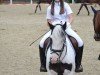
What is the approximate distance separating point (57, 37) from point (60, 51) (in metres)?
0.23

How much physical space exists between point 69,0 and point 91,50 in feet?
105

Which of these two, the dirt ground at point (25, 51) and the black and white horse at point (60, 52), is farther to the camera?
the dirt ground at point (25, 51)

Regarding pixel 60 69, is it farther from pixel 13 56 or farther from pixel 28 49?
pixel 28 49

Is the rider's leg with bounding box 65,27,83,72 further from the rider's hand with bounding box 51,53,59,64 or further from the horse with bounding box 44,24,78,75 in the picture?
the rider's hand with bounding box 51,53,59,64

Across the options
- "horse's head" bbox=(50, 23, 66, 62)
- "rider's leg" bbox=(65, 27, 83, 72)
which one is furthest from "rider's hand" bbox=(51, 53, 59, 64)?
"rider's leg" bbox=(65, 27, 83, 72)

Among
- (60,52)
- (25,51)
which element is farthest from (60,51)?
(25,51)

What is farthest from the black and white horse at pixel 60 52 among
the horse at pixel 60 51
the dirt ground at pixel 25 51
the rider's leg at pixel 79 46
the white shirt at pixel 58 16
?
the dirt ground at pixel 25 51

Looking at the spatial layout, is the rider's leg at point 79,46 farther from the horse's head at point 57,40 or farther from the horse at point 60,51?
the horse's head at point 57,40

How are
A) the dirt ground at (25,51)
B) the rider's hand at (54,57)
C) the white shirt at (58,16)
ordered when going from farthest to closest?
the dirt ground at (25,51) → the white shirt at (58,16) → the rider's hand at (54,57)

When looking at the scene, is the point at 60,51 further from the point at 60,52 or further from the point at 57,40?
the point at 57,40

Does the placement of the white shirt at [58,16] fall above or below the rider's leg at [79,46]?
above

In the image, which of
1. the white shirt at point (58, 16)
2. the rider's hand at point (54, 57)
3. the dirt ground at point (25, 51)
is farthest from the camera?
the dirt ground at point (25, 51)

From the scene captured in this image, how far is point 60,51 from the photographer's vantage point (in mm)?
6465

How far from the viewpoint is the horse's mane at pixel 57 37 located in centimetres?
640
